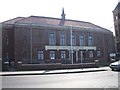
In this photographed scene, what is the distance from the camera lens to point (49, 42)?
42.5 m

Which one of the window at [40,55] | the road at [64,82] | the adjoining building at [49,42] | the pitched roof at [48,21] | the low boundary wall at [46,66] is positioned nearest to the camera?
the road at [64,82]

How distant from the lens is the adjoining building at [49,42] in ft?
130

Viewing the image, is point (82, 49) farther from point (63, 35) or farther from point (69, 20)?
point (69, 20)

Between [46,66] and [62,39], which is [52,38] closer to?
[62,39]

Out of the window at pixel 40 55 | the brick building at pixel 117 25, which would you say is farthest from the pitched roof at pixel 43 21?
the brick building at pixel 117 25

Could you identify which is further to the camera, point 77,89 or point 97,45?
point 97,45

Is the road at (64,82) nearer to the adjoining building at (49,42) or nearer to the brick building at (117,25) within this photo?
the adjoining building at (49,42)

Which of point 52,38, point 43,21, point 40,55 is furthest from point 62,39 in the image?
point 40,55

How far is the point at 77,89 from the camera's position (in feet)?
34.8

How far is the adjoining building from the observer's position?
3969cm

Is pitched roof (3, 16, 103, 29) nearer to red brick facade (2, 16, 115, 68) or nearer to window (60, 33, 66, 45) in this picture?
red brick facade (2, 16, 115, 68)

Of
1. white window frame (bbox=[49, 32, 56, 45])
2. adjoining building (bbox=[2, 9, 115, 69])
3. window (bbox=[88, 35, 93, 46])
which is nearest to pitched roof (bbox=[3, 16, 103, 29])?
adjoining building (bbox=[2, 9, 115, 69])

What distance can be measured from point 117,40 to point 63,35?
18.7 metres

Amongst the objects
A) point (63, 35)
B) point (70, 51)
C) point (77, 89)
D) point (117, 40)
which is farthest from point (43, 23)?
point (77, 89)
